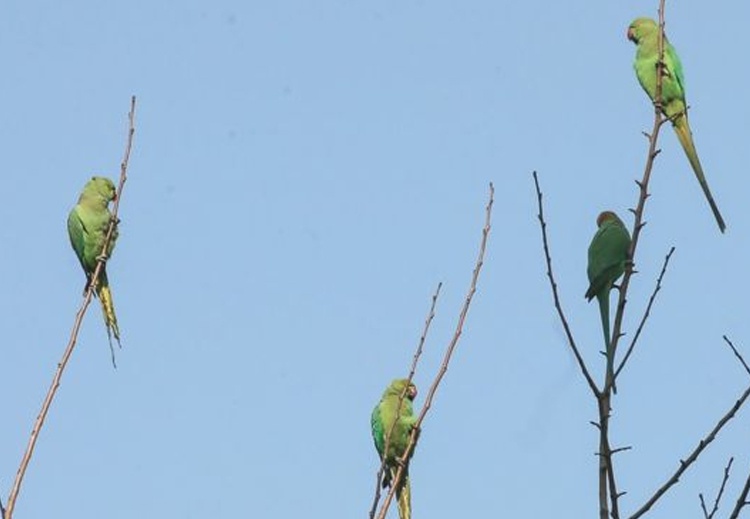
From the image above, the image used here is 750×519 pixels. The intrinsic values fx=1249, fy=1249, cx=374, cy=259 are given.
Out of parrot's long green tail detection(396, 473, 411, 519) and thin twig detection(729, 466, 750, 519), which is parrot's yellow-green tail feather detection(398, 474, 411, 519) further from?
thin twig detection(729, 466, 750, 519)

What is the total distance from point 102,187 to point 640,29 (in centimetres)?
378

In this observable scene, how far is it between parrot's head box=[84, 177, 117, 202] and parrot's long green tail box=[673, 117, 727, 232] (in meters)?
3.81

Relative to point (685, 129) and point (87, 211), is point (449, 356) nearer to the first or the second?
point (685, 129)

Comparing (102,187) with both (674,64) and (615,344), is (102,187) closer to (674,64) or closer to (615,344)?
(674,64)

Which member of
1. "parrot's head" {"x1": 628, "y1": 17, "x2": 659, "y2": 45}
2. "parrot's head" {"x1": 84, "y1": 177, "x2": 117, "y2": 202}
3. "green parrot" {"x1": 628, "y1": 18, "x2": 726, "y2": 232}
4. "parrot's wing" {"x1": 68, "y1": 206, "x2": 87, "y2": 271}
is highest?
"parrot's head" {"x1": 628, "y1": 17, "x2": 659, "y2": 45}

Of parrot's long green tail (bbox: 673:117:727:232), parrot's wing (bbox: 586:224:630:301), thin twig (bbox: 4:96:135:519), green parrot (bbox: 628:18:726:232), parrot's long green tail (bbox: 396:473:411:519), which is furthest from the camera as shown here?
parrot's long green tail (bbox: 396:473:411:519)

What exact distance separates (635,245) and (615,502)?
0.86 metres

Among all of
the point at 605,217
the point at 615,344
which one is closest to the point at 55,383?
the point at 615,344

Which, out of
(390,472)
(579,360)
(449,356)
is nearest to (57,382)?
(449,356)

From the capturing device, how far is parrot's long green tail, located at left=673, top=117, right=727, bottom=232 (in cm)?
502

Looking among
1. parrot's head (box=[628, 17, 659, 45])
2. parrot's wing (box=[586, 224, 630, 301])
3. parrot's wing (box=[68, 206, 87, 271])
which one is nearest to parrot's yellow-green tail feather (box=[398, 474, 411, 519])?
parrot's wing (box=[586, 224, 630, 301])

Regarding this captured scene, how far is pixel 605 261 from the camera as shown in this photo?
6254 mm

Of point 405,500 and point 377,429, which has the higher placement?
point 377,429

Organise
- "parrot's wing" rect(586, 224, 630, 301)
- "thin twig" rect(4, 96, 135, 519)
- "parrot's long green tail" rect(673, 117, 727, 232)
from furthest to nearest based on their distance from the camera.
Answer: "parrot's wing" rect(586, 224, 630, 301), "parrot's long green tail" rect(673, 117, 727, 232), "thin twig" rect(4, 96, 135, 519)
